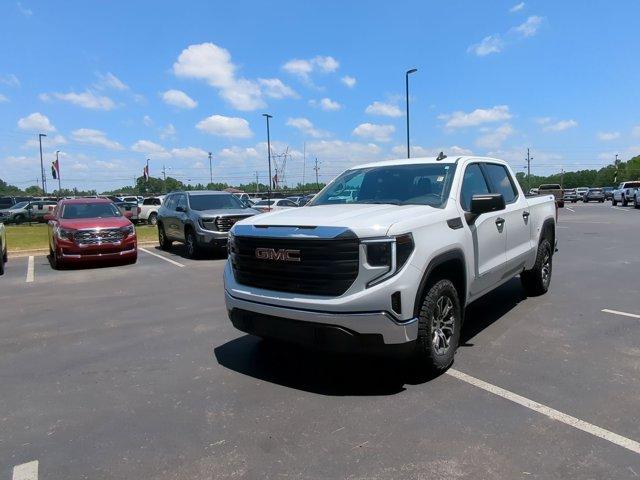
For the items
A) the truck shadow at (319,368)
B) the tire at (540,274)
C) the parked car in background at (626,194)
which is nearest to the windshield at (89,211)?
the truck shadow at (319,368)

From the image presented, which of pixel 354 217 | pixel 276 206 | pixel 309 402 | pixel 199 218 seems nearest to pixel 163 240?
pixel 199 218

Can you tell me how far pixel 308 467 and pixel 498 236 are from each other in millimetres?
3531

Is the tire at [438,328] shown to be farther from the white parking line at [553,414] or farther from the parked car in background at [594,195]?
the parked car in background at [594,195]

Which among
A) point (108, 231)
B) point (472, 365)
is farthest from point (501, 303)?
point (108, 231)

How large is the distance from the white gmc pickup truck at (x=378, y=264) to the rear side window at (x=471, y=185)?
0.06 ft

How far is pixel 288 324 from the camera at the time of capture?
400cm

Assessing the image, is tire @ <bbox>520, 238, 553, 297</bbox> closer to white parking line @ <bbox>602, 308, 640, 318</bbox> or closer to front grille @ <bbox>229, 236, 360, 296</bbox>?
white parking line @ <bbox>602, 308, 640, 318</bbox>

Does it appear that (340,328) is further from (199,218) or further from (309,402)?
(199,218)

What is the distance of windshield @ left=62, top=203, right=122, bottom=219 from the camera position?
487 inches

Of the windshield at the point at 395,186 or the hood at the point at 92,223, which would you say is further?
the hood at the point at 92,223

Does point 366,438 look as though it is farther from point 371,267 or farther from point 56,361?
point 56,361

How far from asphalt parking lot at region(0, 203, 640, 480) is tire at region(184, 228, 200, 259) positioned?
600 cm

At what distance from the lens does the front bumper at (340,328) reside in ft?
12.2

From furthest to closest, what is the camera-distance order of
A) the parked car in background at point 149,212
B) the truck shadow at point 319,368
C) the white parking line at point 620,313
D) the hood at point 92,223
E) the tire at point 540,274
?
the parked car in background at point 149,212
the hood at point 92,223
the tire at point 540,274
the white parking line at point 620,313
the truck shadow at point 319,368
